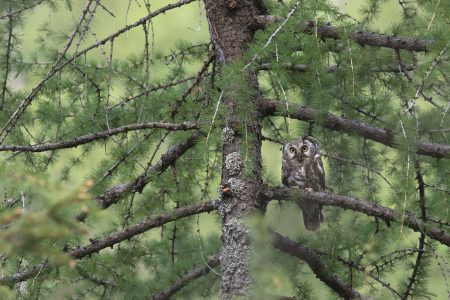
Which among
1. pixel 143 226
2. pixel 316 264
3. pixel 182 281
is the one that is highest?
pixel 143 226

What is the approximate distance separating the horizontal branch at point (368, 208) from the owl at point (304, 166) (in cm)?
108

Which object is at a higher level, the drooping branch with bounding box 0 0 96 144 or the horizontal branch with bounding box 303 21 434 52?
the horizontal branch with bounding box 303 21 434 52

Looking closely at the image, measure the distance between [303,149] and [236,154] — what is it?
4.21 feet

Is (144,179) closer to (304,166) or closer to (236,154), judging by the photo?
(236,154)

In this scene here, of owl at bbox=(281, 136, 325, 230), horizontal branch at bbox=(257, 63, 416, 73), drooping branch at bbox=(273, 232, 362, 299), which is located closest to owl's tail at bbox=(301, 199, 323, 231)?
owl at bbox=(281, 136, 325, 230)

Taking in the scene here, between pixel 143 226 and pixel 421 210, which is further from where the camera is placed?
pixel 421 210

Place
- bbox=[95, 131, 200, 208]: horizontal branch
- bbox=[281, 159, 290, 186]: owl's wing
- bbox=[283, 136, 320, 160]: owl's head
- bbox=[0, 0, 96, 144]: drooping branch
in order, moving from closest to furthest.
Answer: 1. bbox=[0, 0, 96, 144]: drooping branch
2. bbox=[95, 131, 200, 208]: horizontal branch
3. bbox=[283, 136, 320, 160]: owl's head
4. bbox=[281, 159, 290, 186]: owl's wing

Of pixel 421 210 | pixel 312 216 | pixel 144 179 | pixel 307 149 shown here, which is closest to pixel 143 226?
pixel 144 179

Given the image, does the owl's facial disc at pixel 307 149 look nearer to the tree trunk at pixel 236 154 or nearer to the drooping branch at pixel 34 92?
the tree trunk at pixel 236 154

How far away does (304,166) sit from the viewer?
4.11 meters

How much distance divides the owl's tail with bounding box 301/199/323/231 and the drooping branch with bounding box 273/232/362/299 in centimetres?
105

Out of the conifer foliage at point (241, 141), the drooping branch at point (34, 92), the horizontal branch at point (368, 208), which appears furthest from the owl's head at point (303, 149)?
the drooping branch at point (34, 92)

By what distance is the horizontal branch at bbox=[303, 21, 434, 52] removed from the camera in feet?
8.98

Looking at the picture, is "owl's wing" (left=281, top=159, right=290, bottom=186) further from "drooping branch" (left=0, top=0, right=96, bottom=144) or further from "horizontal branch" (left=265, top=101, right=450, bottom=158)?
"drooping branch" (left=0, top=0, right=96, bottom=144)
